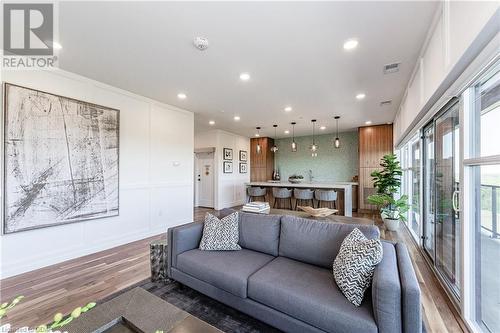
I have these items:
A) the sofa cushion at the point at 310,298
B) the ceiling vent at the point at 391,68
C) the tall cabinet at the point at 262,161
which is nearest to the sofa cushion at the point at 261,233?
the sofa cushion at the point at 310,298

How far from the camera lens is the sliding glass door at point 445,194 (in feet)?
7.29

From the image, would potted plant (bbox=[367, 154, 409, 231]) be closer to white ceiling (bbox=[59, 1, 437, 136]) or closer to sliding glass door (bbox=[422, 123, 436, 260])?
sliding glass door (bbox=[422, 123, 436, 260])

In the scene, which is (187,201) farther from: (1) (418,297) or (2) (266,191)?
(1) (418,297)

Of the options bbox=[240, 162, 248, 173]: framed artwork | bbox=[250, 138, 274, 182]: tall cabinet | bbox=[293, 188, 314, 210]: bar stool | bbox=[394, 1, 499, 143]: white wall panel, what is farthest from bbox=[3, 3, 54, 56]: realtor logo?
bbox=[250, 138, 274, 182]: tall cabinet

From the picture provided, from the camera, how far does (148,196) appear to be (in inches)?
169

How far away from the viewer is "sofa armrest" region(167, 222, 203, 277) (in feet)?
7.70

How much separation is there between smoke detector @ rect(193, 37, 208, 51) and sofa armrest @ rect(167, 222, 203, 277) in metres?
2.05

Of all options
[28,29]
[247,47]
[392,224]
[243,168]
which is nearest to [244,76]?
[247,47]

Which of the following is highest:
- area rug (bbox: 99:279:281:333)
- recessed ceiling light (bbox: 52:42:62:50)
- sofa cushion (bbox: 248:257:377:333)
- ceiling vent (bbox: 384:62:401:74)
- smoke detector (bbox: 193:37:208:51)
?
recessed ceiling light (bbox: 52:42:62:50)

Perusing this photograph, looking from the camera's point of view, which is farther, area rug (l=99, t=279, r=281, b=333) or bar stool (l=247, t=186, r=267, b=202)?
bar stool (l=247, t=186, r=267, b=202)

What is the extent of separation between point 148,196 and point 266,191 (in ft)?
11.8

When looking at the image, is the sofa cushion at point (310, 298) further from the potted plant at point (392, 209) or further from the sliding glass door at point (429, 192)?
the potted plant at point (392, 209)

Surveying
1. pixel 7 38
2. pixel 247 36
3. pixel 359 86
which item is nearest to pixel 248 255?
pixel 247 36

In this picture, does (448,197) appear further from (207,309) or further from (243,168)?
(243,168)
